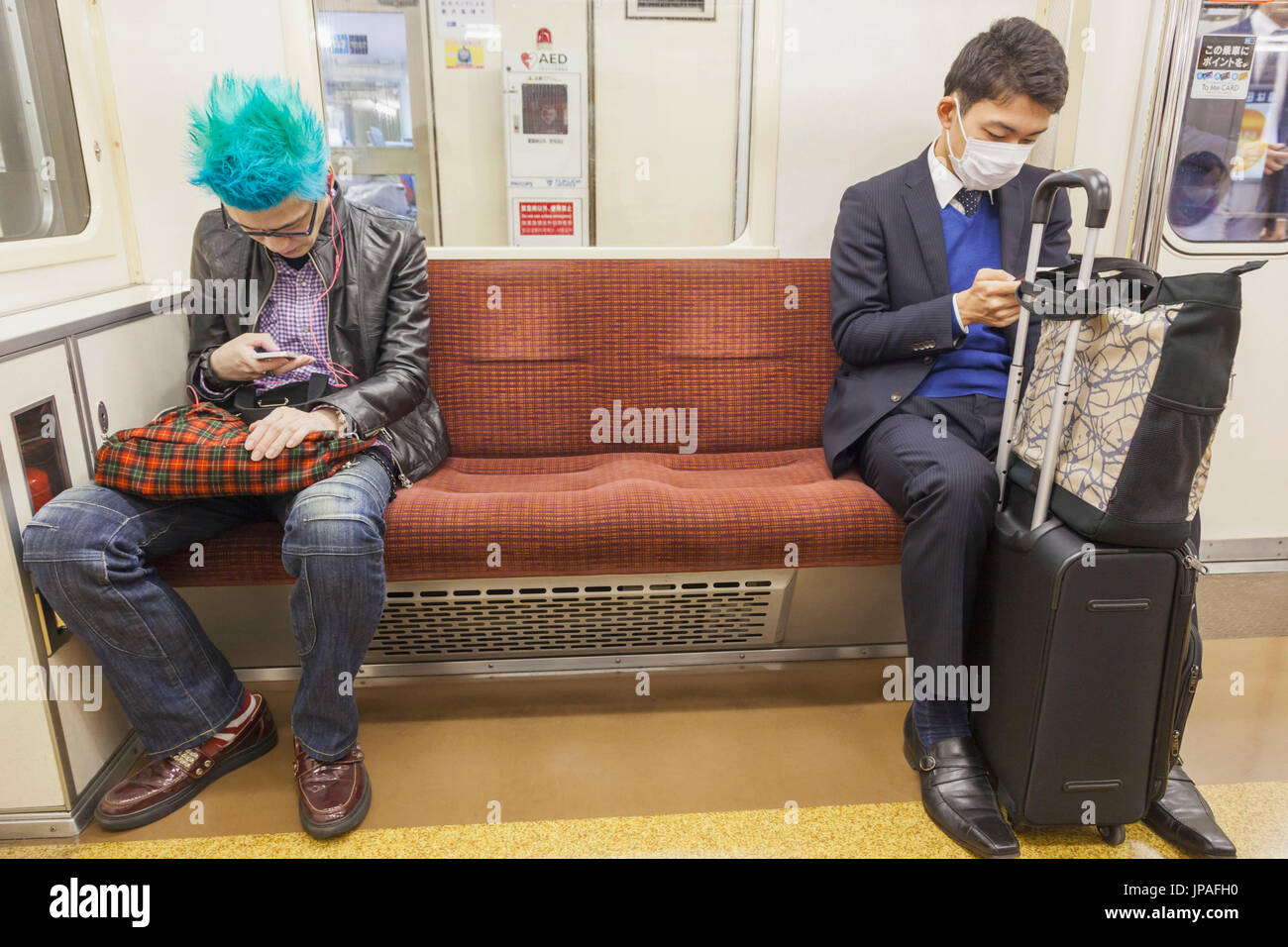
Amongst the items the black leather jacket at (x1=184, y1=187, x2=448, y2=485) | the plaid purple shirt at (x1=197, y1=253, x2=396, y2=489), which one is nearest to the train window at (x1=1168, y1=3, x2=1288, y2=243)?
the black leather jacket at (x1=184, y1=187, x2=448, y2=485)

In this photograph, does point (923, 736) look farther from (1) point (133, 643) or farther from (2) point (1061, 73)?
(1) point (133, 643)

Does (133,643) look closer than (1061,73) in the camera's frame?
Yes

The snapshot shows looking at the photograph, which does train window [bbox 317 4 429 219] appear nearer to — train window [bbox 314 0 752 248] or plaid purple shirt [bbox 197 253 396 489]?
train window [bbox 314 0 752 248]

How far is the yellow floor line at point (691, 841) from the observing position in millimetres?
1881

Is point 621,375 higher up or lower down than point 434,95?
lower down

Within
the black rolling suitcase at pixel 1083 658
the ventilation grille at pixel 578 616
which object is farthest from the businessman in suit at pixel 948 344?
the ventilation grille at pixel 578 616

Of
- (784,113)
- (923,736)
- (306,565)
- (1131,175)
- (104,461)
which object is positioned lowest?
(923,736)

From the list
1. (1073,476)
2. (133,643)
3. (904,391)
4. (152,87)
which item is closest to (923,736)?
(1073,476)

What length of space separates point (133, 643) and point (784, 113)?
8.17 ft

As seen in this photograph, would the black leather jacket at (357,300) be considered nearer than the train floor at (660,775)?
No

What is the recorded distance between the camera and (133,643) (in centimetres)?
193

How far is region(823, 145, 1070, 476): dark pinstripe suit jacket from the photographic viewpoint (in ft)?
7.64

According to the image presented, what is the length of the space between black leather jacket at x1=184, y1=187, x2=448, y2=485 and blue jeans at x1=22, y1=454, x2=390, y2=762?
0.32 m

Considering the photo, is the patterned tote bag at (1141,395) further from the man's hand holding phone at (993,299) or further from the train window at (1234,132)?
the train window at (1234,132)
